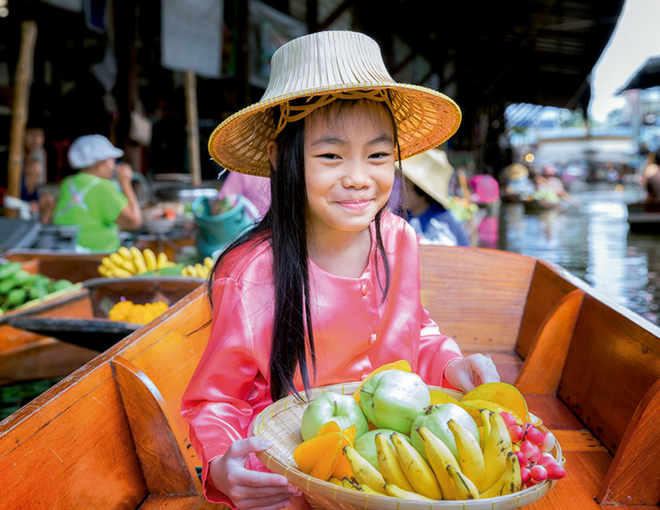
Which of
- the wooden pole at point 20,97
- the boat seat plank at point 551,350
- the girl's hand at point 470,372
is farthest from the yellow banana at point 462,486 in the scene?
the wooden pole at point 20,97

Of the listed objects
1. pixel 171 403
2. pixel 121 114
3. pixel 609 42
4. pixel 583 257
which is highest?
pixel 609 42

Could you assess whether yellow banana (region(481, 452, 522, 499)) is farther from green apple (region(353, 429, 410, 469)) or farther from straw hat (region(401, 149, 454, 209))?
straw hat (region(401, 149, 454, 209))

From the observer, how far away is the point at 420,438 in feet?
2.97

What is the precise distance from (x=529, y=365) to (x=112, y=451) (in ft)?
4.51

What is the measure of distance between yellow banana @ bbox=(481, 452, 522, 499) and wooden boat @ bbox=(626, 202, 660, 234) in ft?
33.5

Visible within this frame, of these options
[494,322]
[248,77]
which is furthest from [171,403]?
[248,77]

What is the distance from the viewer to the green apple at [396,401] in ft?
3.37

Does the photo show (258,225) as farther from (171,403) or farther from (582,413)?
(582,413)

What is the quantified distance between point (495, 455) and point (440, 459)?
0.10m

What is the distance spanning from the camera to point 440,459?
832 millimetres

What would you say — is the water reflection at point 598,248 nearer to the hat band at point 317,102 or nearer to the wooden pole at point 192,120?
the hat band at point 317,102

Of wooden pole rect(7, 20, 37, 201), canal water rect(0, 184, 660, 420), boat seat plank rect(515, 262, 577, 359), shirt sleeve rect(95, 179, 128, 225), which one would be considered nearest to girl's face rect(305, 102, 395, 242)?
boat seat plank rect(515, 262, 577, 359)

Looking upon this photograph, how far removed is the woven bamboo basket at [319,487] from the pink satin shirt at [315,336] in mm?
104

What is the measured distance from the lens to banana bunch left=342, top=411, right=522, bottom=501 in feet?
2.71
